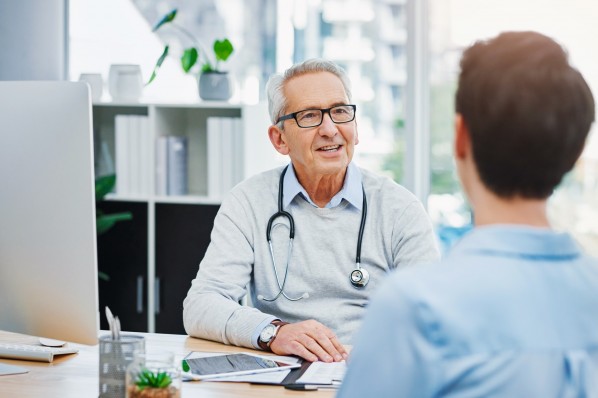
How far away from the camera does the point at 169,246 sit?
391cm

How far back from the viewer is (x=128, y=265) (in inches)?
157

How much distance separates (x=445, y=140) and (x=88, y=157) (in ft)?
9.96

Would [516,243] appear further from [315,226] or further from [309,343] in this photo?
[315,226]

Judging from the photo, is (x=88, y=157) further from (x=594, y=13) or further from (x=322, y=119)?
(x=594, y=13)

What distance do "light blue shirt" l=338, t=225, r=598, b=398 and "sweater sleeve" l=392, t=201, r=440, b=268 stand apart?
1291 mm

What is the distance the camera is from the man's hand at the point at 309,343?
1.80 metres

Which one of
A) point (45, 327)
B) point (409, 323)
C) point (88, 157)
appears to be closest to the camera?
point (409, 323)

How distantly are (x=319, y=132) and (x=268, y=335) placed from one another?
0.67 m

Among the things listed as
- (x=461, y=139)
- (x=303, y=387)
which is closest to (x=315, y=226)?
(x=303, y=387)

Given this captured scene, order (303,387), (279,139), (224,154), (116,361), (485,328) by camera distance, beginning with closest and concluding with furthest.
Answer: (485,328), (116,361), (303,387), (279,139), (224,154)

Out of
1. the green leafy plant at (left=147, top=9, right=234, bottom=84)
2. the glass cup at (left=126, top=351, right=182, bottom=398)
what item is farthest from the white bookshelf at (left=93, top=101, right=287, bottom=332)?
the glass cup at (left=126, top=351, right=182, bottom=398)

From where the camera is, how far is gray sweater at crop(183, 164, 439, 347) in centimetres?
226

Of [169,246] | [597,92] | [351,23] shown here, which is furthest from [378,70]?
[169,246]

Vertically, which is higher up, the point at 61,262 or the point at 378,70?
the point at 378,70
